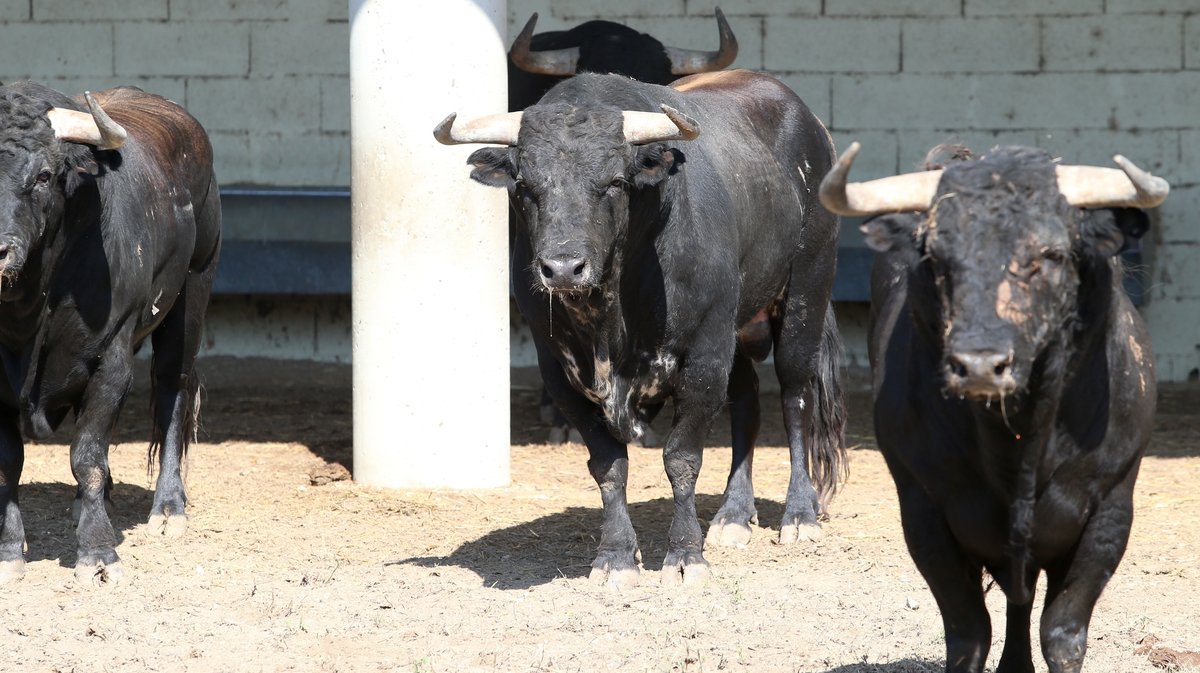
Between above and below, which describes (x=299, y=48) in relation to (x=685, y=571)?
above

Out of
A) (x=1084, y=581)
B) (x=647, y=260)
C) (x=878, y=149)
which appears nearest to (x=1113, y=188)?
(x=1084, y=581)

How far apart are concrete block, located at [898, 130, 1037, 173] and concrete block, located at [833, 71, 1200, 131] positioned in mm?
50

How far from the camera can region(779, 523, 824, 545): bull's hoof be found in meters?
7.02

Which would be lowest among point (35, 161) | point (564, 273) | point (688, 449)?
point (688, 449)

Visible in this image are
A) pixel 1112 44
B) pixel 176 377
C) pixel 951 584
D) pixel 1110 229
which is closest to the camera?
pixel 1110 229

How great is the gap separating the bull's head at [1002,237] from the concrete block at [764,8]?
8.19 m

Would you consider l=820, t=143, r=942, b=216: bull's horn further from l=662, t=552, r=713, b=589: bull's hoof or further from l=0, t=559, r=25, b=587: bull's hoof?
l=0, t=559, r=25, b=587: bull's hoof

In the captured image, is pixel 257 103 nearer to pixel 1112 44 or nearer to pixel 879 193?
pixel 1112 44

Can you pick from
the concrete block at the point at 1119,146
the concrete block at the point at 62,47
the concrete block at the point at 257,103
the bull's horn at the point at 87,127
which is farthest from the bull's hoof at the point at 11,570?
the concrete block at the point at 1119,146

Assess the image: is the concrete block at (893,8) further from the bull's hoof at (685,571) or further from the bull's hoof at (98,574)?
the bull's hoof at (98,574)

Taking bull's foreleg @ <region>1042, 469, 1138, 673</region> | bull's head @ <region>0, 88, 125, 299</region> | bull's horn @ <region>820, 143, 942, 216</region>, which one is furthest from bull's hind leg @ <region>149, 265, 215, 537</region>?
bull's foreleg @ <region>1042, 469, 1138, 673</region>

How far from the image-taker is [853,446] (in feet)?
30.7

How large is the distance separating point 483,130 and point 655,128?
0.64 metres

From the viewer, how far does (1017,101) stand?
11898mm
